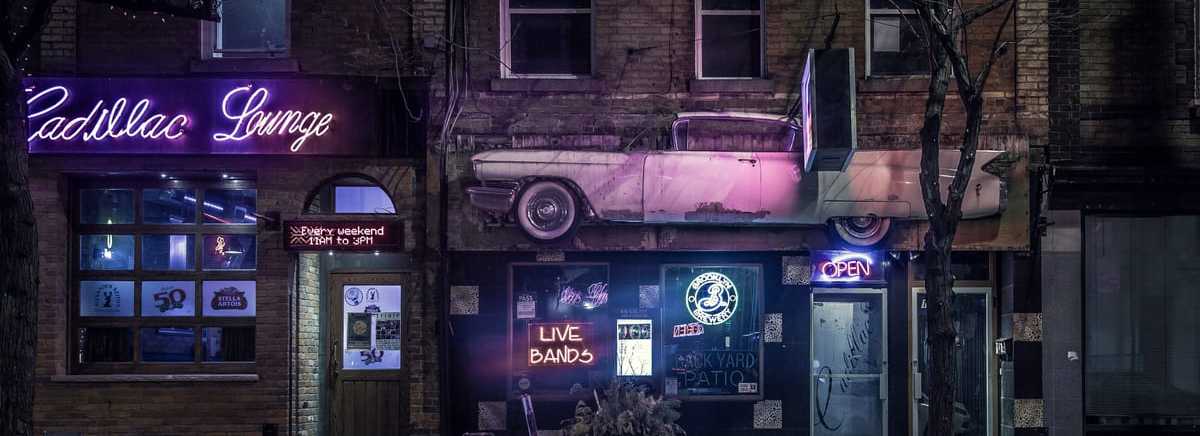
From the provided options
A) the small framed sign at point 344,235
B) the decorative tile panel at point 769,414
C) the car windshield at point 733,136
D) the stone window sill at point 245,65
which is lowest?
the decorative tile panel at point 769,414

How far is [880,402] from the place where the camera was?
12.6 metres

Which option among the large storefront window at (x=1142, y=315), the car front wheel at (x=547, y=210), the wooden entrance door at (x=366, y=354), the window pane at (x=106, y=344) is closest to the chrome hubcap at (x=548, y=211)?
the car front wheel at (x=547, y=210)

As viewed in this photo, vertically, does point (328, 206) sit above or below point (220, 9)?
below

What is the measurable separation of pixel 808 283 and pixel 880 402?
1.75 metres

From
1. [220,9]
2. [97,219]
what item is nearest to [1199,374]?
[220,9]

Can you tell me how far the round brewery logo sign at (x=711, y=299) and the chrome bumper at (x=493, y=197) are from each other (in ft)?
8.17

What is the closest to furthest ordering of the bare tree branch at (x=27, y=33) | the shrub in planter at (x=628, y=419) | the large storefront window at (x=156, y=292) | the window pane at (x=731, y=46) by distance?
the bare tree branch at (x=27, y=33) → the shrub in planter at (x=628, y=419) → the large storefront window at (x=156, y=292) → the window pane at (x=731, y=46)

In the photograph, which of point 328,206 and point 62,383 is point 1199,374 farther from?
point 62,383

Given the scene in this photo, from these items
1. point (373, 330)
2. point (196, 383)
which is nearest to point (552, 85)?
point (373, 330)

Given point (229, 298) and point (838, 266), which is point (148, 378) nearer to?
point (229, 298)

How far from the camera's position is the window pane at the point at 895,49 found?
12477 mm

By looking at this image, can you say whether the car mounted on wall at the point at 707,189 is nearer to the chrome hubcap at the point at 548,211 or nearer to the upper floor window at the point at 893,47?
the chrome hubcap at the point at 548,211

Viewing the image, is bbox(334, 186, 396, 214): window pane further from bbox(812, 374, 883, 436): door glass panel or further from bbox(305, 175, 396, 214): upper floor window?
bbox(812, 374, 883, 436): door glass panel

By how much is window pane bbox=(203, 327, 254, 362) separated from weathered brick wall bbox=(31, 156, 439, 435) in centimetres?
32
